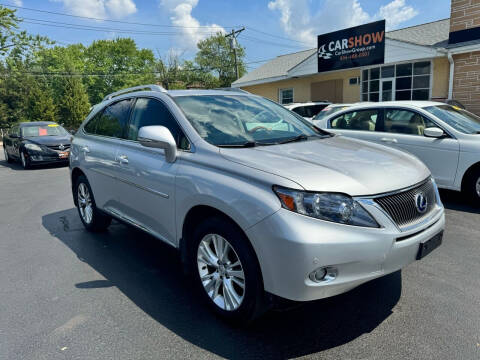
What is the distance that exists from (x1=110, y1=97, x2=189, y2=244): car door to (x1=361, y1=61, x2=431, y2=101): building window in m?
13.9

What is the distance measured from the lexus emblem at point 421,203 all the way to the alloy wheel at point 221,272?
1341 millimetres

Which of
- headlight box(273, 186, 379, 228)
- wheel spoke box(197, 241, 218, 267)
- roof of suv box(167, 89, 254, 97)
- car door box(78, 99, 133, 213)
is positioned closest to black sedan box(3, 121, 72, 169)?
car door box(78, 99, 133, 213)

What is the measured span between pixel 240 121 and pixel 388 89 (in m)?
14.4

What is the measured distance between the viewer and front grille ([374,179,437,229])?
254 cm

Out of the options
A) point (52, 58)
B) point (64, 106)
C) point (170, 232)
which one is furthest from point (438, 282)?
point (52, 58)

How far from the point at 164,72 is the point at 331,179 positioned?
53.2 metres

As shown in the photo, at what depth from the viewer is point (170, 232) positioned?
3311 millimetres

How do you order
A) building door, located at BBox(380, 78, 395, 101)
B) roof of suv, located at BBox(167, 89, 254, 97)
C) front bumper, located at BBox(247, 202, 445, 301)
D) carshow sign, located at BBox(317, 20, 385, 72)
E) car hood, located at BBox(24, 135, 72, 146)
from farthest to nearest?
1. building door, located at BBox(380, 78, 395, 101)
2. carshow sign, located at BBox(317, 20, 385, 72)
3. car hood, located at BBox(24, 135, 72, 146)
4. roof of suv, located at BBox(167, 89, 254, 97)
5. front bumper, located at BBox(247, 202, 445, 301)

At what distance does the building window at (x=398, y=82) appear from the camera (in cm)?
1488

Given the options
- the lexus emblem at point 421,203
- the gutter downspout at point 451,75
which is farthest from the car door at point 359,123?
the gutter downspout at point 451,75

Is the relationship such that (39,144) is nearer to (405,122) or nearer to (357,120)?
(357,120)

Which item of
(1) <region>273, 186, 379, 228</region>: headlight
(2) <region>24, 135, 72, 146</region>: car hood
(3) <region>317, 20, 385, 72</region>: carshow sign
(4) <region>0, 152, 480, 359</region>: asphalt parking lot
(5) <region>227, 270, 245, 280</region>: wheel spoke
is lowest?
(4) <region>0, 152, 480, 359</region>: asphalt parking lot

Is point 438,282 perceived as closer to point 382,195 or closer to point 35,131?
point 382,195

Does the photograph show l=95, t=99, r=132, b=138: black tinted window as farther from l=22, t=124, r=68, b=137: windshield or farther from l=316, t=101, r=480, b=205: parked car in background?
l=22, t=124, r=68, b=137: windshield
